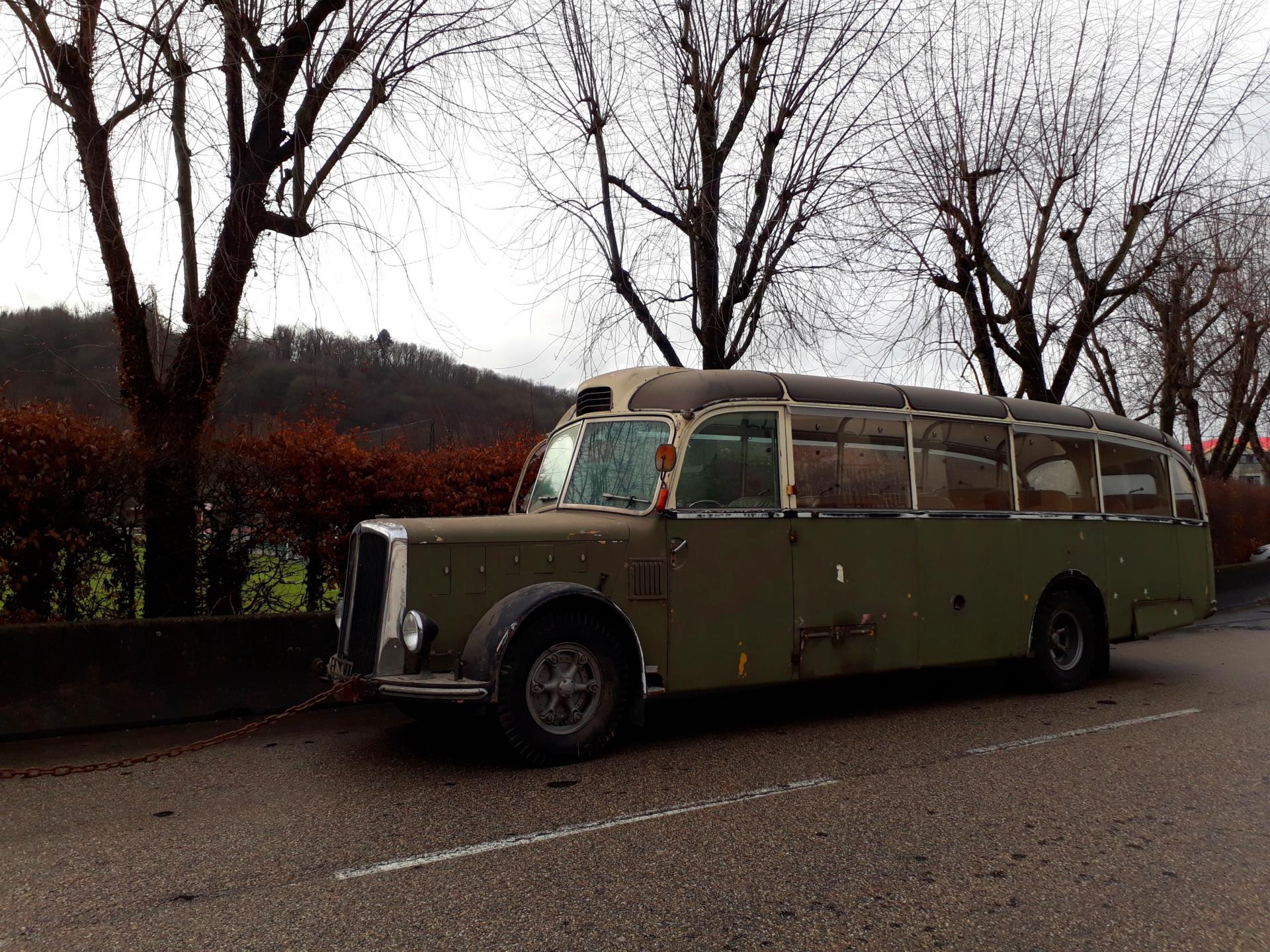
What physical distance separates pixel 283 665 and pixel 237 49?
16.6 feet

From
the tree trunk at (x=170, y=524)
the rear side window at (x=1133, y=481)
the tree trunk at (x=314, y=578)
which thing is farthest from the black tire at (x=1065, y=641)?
the tree trunk at (x=170, y=524)

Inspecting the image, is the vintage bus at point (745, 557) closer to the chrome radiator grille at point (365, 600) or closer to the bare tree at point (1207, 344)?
the chrome radiator grille at point (365, 600)

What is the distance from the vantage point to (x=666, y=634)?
6559 mm

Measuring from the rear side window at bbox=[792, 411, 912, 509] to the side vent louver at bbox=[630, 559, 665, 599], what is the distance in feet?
4.24

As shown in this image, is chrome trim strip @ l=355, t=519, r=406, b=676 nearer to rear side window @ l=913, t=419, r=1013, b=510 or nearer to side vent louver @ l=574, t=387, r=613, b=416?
side vent louver @ l=574, t=387, r=613, b=416

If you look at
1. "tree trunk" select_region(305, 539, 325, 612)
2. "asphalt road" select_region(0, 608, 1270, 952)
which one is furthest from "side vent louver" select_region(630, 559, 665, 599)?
"tree trunk" select_region(305, 539, 325, 612)

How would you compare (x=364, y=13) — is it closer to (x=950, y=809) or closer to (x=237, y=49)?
(x=237, y=49)

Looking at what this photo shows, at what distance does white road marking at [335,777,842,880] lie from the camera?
4223 mm

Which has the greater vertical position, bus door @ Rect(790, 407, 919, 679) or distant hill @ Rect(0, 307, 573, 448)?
distant hill @ Rect(0, 307, 573, 448)

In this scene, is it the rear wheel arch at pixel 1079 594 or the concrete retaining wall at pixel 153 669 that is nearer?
the concrete retaining wall at pixel 153 669

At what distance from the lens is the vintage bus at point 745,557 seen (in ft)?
19.6

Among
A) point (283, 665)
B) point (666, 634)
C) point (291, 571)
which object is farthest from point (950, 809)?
point (291, 571)

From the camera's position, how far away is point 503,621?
579 centimetres

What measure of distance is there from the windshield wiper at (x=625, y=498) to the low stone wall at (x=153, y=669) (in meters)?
2.79
